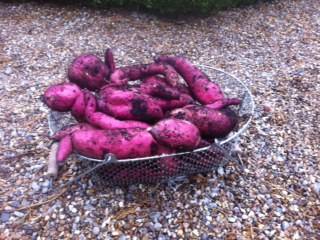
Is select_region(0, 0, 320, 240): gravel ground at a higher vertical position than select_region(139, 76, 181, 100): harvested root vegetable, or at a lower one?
lower

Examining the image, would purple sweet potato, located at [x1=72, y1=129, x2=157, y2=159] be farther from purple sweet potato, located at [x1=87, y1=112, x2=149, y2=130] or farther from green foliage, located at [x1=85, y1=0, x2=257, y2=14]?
green foliage, located at [x1=85, y1=0, x2=257, y2=14]

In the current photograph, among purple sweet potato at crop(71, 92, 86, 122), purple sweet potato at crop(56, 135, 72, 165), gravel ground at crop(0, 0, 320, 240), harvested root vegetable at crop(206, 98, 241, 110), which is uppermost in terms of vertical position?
harvested root vegetable at crop(206, 98, 241, 110)

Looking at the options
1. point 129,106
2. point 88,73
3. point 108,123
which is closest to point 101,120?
point 108,123

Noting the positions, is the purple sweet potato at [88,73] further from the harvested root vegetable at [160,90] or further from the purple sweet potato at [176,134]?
the purple sweet potato at [176,134]

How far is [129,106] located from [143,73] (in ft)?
1.06

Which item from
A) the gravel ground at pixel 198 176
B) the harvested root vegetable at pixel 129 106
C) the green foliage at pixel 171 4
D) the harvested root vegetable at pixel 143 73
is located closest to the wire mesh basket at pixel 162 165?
the gravel ground at pixel 198 176

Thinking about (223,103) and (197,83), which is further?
(197,83)

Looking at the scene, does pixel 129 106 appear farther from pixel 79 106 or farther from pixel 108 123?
pixel 79 106

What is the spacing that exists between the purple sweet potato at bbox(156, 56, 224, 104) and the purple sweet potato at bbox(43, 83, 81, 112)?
55 cm

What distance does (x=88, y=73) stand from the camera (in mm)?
1991

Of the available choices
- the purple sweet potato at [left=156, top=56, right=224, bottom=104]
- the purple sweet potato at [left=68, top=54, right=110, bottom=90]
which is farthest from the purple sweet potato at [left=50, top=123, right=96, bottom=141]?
the purple sweet potato at [left=156, top=56, right=224, bottom=104]

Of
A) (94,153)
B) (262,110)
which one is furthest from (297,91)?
(94,153)

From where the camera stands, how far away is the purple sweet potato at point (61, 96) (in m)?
1.81

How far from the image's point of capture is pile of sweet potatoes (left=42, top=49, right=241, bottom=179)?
1.73 m
